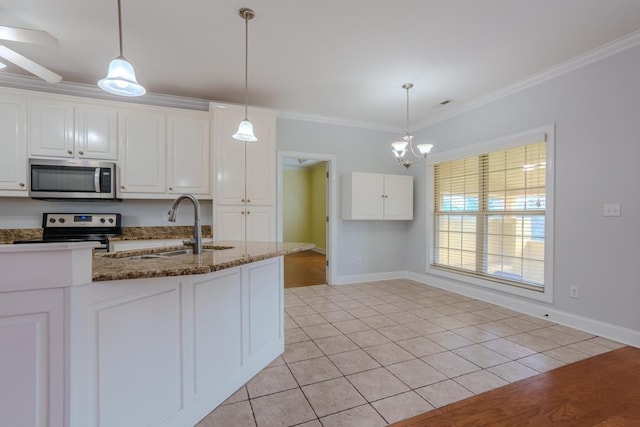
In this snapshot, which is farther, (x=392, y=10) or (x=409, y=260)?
(x=409, y=260)

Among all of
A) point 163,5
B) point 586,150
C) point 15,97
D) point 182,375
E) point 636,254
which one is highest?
point 163,5

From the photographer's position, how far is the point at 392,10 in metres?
2.20

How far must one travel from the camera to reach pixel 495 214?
12.5 ft

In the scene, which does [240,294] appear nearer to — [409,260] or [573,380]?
[573,380]

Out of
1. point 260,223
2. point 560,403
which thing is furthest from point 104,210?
point 560,403

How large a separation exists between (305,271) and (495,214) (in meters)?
3.52

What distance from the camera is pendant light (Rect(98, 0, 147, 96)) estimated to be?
5.28ft

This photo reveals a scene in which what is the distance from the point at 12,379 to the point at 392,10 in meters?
2.89

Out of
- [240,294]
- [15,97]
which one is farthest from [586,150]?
[15,97]

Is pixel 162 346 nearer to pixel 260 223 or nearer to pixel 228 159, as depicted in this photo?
pixel 260 223

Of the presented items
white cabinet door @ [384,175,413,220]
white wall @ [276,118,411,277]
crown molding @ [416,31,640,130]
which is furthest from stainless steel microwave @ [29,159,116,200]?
crown molding @ [416,31,640,130]

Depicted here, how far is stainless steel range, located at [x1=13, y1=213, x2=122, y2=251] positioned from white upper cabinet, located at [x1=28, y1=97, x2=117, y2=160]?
0.68 meters

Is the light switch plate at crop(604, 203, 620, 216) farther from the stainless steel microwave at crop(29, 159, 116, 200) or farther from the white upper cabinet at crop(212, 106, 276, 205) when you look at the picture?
the stainless steel microwave at crop(29, 159, 116, 200)

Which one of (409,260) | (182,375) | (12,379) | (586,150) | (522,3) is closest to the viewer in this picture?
(12,379)
